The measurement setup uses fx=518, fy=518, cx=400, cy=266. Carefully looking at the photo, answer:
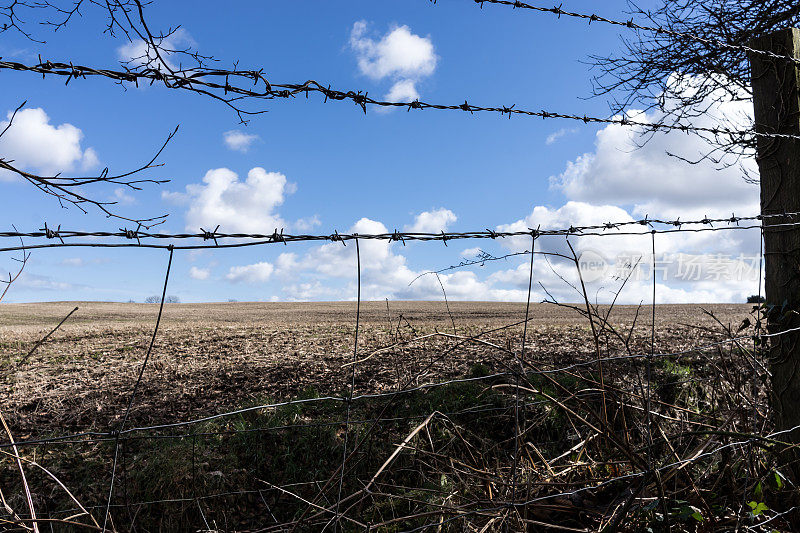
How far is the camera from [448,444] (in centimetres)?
260

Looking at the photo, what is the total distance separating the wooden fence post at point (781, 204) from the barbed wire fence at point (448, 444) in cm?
6

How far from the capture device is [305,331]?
395 inches

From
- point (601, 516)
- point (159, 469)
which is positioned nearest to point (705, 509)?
point (601, 516)

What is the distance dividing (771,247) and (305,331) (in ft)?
27.1

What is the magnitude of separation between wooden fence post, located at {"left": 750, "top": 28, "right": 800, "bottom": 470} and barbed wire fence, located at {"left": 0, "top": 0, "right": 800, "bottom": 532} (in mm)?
57

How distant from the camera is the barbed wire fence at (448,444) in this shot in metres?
2.06

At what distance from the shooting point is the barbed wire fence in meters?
2.06

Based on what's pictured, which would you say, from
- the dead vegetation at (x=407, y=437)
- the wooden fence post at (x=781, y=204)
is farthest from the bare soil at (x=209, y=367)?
the wooden fence post at (x=781, y=204)

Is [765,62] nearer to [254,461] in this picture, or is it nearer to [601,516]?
[601,516]

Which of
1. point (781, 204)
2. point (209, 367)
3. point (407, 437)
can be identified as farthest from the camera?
point (209, 367)

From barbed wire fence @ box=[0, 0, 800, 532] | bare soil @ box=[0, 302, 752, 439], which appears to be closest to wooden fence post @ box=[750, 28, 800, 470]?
barbed wire fence @ box=[0, 0, 800, 532]

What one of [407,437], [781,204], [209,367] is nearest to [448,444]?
[407,437]

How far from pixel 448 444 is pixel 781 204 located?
7.50 feet

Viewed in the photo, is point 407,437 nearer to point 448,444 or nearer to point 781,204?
point 448,444
